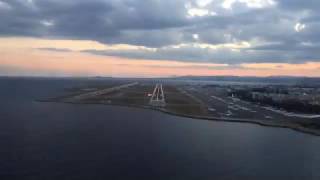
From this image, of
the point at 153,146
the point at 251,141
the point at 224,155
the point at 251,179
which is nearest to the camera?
the point at 251,179

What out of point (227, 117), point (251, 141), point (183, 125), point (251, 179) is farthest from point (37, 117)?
point (251, 179)

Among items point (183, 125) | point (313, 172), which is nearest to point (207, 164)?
point (313, 172)

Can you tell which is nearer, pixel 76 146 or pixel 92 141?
pixel 76 146

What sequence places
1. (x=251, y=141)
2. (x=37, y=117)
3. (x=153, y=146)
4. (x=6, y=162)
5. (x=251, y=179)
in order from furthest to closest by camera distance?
(x=37, y=117), (x=251, y=141), (x=153, y=146), (x=6, y=162), (x=251, y=179)

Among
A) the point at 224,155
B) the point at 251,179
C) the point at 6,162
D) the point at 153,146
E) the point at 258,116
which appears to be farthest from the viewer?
the point at 258,116

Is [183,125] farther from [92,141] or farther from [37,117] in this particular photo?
[37,117]

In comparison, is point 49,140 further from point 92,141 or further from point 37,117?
point 37,117
